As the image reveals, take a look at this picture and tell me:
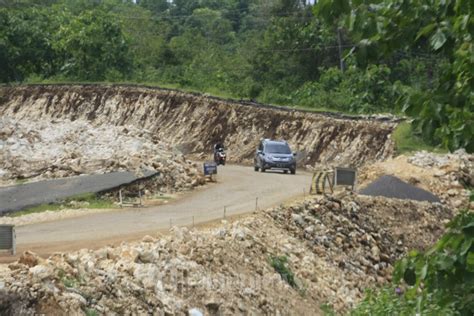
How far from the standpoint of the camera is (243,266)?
68.4ft

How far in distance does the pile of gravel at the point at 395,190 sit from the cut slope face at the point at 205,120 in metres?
11.6

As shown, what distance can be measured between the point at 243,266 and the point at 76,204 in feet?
32.1

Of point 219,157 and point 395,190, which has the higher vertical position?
point 395,190

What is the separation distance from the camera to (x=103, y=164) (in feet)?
110

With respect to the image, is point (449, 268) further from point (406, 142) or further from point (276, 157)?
point (406, 142)

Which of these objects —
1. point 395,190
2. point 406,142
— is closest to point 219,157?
point 406,142

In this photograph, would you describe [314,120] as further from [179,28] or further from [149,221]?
[179,28]

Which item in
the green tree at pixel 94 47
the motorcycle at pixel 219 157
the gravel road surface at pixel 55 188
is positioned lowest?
the motorcycle at pixel 219 157

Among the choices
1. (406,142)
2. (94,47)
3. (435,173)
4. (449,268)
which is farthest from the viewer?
(94,47)

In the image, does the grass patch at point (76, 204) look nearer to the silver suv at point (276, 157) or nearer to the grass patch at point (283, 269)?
the grass patch at point (283, 269)

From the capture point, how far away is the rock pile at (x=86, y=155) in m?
33.7

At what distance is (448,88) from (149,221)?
1918 centimetres

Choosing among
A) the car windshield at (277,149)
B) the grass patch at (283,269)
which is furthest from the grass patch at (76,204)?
the car windshield at (277,149)

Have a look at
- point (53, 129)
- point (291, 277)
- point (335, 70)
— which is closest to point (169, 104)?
point (335, 70)
